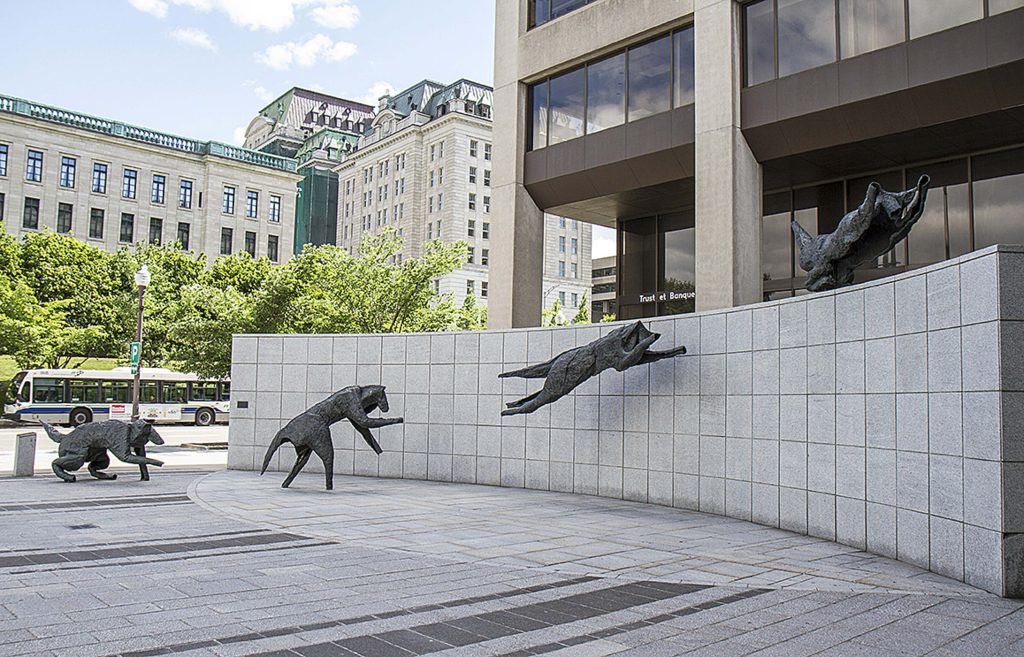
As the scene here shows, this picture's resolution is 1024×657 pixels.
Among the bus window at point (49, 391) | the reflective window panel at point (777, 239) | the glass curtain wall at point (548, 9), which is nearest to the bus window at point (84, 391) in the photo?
the bus window at point (49, 391)

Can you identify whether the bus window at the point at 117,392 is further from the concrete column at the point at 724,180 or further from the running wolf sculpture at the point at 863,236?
the running wolf sculpture at the point at 863,236

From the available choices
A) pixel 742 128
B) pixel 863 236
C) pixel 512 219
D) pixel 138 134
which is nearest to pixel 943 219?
pixel 742 128

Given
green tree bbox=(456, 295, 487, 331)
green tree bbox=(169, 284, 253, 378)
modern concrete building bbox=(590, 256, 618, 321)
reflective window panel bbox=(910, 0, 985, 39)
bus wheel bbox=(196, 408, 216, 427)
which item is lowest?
bus wheel bbox=(196, 408, 216, 427)

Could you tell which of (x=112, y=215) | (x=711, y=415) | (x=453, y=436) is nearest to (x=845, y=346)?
(x=711, y=415)

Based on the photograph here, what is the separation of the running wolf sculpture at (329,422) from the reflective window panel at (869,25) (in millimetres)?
10752

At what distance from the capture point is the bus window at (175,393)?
137 ft

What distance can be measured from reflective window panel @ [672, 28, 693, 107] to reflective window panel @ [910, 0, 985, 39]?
4.68 m

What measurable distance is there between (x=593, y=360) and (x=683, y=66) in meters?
8.48

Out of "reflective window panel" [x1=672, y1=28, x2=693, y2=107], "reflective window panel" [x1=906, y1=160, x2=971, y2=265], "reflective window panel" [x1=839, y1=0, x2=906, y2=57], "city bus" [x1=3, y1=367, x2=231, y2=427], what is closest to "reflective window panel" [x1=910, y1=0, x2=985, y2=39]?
"reflective window panel" [x1=839, y1=0, x2=906, y2=57]

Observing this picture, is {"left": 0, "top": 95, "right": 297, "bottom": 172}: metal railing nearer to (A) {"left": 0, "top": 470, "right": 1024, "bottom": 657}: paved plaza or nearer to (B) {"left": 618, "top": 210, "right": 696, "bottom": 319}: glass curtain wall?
(B) {"left": 618, "top": 210, "right": 696, "bottom": 319}: glass curtain wall

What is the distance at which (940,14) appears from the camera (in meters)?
14.5

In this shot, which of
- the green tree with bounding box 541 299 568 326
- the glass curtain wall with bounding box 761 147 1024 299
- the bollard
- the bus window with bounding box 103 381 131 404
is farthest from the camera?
the green tree with bounding box 541 299 568 326

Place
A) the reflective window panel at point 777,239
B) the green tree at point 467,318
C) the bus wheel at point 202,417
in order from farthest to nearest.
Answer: the bus wheel at point 202,417 → the green tree at point 467,318 → the reflective window panel at point 777,239

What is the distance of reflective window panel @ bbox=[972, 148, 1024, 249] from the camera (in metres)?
15.8
